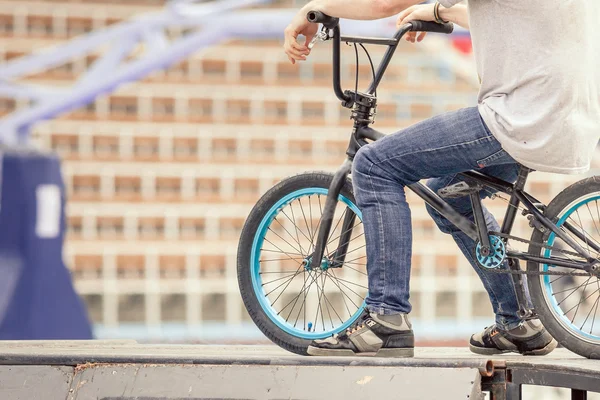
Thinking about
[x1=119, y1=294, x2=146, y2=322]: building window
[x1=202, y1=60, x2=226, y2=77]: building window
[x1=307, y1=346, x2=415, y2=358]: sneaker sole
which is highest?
[x1=202, y1=60, x2=226, y2=77]: building window

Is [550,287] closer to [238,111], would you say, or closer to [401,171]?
[401,171]

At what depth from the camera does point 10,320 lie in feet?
30.3

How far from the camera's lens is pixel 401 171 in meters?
2.29

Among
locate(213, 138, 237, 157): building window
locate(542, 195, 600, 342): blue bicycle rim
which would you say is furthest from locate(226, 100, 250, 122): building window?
locate(542, 195, 600, 342): blue bicycle rim

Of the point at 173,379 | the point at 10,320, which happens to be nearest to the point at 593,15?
the point at 173,379

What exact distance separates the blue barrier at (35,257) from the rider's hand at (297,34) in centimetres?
633

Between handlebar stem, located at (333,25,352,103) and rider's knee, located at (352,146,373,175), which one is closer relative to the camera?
rider's knee, located at (352,146,373,175)

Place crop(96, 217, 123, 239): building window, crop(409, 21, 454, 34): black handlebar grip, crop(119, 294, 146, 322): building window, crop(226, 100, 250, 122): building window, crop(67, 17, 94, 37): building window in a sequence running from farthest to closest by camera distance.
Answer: crop(119, 294, 146, 322): building window < crop(67, 17, 94, 37): building window < crop(226, 100, 250, 122): building window < crop(96, 217, 123, 239): building window < crop(409, 21, 454, 34): black handlebar grip

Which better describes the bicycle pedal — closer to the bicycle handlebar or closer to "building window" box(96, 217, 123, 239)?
the bicycle handlebar

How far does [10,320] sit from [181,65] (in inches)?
1944

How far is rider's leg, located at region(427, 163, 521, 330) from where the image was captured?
2455 mm

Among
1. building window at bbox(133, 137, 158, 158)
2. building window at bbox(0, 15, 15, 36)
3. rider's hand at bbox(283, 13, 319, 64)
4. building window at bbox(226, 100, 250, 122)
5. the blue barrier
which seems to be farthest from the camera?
building window at bbox(0, 15, 15, 36)

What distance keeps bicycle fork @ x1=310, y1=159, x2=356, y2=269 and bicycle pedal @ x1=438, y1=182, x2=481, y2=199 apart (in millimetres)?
256

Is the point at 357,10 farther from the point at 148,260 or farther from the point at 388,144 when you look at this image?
the point at 148,260
